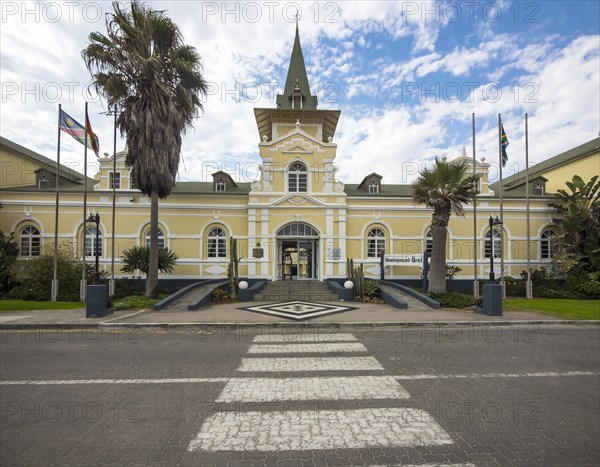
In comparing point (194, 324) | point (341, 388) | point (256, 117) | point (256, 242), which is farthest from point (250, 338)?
point (256, 117)

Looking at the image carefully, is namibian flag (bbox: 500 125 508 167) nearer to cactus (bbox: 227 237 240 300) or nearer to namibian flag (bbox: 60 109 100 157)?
cactus (bbox: 227 237 240 300)

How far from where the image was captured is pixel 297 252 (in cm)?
2144

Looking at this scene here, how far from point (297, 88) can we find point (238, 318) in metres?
20.4

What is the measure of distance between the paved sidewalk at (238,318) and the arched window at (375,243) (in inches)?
313

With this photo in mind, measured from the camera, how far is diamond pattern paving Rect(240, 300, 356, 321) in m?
12.5

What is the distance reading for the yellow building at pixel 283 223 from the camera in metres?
20.5

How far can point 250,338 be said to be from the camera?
920 cm

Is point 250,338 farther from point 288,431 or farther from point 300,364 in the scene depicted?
point 288,431

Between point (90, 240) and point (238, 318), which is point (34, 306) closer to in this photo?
point (90, 240)

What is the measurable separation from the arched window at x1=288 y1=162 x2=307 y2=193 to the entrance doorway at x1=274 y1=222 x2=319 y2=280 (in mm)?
2372

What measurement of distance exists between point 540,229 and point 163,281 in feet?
84.7

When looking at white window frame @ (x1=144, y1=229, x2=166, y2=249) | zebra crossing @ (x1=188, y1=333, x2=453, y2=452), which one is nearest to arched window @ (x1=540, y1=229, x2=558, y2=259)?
zebra crossing @ (x1=188, y1=333, x2=453, y2=452)

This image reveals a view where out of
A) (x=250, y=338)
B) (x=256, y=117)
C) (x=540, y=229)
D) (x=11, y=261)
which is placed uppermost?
(x=256, y=117)

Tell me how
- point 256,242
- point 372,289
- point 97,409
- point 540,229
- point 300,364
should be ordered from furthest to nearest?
1. point 540,229
2. point 256,242
3. point 372,289
4. point 300,364
5. point 97,409
